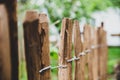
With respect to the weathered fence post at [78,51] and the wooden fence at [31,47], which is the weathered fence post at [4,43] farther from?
the weathered fence post at [78,51]

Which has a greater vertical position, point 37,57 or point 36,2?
point 36,2

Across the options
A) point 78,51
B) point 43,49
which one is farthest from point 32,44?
point 78,51

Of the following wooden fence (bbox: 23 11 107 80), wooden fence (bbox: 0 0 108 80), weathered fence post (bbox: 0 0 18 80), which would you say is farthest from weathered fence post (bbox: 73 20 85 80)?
weathered fence post (bbox: 0 0 18 80)

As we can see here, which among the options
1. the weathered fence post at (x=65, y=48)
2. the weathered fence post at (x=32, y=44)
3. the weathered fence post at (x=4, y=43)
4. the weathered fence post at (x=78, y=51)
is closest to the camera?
the weathered fence post at (x=4, y=43)

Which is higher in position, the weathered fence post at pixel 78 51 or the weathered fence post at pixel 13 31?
the weathered fence post at pixel 13 31

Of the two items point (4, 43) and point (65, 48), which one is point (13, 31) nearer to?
point (4, 43)

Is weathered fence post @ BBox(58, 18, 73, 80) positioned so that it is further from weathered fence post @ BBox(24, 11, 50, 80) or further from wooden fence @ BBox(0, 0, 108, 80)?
weathered fence post @ BBox(24, 11, 50, 80)

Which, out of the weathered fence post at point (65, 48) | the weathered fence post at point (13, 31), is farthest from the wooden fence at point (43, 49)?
the weathered fence post at point (13, 31)

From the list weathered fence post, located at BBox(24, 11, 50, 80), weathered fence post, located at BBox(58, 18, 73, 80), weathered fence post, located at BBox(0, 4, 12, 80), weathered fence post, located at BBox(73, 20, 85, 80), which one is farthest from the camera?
weathered fence post, located at BBox(73, 20, 85, 80)

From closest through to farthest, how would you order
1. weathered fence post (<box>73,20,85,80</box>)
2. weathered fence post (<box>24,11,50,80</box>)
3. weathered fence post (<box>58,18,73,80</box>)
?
1. weathered fence post (<box>24,11,50,80</box>)
2. weathered fence post (<box>58,18,73,80</box>)
3. weathered fence post (<box>73,20,85,80</box>)

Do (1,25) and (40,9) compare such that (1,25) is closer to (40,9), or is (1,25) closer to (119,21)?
(40,9)

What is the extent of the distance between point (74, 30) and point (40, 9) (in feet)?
9.05

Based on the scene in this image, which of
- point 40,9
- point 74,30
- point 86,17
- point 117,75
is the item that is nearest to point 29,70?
point 74,30

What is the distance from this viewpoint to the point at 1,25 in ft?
6.65
